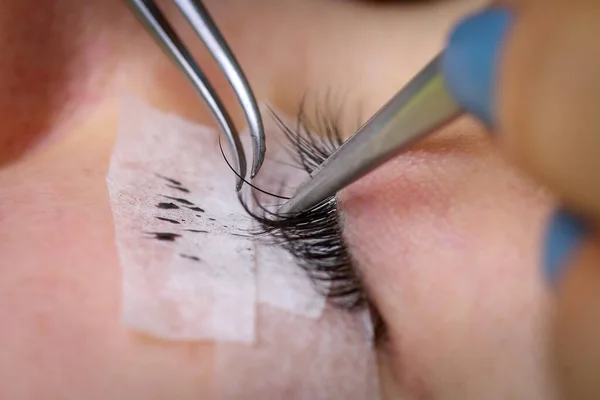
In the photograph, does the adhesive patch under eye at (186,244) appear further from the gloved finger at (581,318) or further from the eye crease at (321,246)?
the gloved finger at (581,318)

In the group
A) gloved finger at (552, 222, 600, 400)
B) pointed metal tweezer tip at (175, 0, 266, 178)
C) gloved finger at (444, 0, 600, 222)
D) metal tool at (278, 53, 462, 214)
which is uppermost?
pointed metal tweezer tip at (175, 0, 266, 178)

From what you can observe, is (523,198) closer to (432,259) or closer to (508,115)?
(432,259)

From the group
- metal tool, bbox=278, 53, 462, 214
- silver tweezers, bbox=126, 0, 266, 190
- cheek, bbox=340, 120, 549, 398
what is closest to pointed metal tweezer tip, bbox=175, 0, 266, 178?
silver tweezers, bbox=126, 0, 266, 190

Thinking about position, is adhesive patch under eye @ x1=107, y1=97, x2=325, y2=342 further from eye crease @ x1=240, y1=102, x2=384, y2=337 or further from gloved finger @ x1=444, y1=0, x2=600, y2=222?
gloved finger @ x1=444, y1=0, x2=600, y2=222

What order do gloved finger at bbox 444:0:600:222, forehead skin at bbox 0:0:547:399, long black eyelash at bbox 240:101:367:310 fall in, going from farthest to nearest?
1. long black eyelash at bbox 240:101:367:310
2. forehead skin at bbox 0:0:547:399
3. gloved finger at bbox 444:0:600:222

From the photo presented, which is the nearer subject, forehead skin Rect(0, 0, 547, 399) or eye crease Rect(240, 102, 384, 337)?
forehead skin Rect(0, 0, 547, 399)

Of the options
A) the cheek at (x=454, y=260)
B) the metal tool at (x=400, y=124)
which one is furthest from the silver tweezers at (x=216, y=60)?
the metal tool at (x=400, y=124)

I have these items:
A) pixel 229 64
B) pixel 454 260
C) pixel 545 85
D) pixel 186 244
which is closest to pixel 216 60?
pixel 229 64
